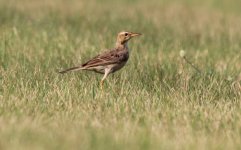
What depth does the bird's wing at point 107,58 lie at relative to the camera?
9391mm

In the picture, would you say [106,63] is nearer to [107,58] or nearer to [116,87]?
[107,58]

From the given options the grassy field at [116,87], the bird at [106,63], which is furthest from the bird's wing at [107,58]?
the grassy field at [116,87]

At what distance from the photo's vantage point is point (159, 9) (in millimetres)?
19375

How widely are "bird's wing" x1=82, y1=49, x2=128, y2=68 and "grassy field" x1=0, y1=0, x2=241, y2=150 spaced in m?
0.20

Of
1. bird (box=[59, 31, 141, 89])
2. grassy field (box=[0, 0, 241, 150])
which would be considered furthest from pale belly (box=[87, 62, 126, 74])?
grassy field (box=[0, 0, 241, 150])

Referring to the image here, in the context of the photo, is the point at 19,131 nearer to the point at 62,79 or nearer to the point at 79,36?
the point at 62,79

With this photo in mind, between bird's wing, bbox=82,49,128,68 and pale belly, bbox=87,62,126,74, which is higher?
bird's wing, bbox=82,49,128,68

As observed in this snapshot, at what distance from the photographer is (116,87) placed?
8758mm

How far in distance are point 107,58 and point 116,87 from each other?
0.86 m

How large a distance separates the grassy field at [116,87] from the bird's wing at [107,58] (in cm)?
20

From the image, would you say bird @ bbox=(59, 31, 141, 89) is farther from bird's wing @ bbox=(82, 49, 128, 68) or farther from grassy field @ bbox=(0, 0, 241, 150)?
grassy field @ bbox=(0, 0, 241, 150)

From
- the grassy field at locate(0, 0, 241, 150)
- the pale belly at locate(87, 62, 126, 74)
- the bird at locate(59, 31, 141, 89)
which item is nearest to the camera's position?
the grassy field at locate(0, 0, 241, 150)

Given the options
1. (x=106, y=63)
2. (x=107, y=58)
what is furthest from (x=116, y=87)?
(x=107, y=58)

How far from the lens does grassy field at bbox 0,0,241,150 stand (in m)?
6.37
